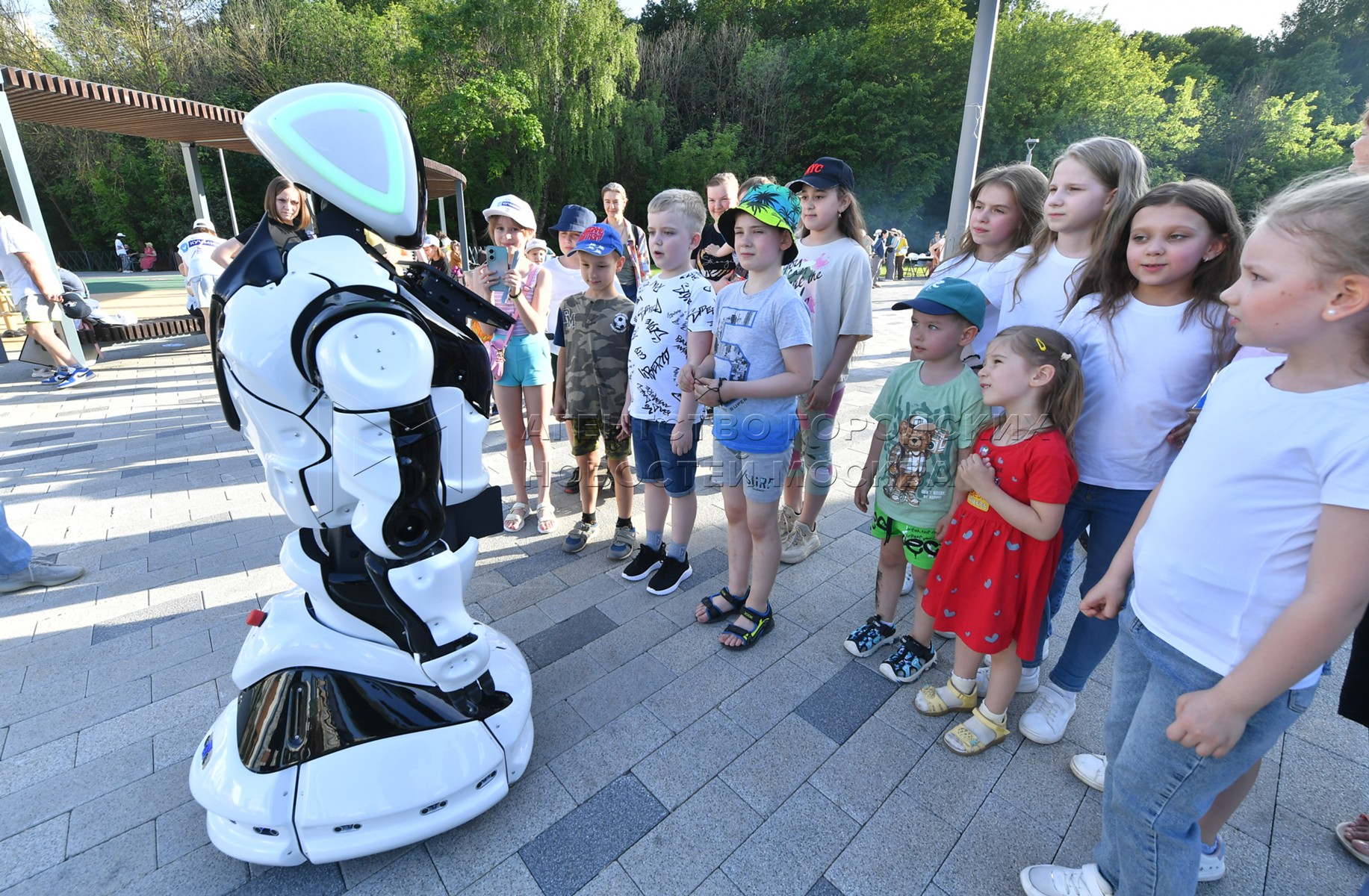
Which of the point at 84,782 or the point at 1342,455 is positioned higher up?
the point at 1342,455

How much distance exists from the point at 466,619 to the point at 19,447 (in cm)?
618

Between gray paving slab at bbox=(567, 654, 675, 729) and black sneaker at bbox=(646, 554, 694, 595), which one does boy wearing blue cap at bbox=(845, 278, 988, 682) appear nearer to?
gray paving slab at bbox=(567, 654, 675, 729)

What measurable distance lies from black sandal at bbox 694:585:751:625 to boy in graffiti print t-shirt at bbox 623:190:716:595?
31cm

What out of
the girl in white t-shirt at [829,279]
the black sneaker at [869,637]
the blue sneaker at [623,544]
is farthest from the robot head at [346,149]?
the black sneaker at [869,637]

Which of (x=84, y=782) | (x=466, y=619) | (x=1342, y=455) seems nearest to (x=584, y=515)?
(x=466, y=619)

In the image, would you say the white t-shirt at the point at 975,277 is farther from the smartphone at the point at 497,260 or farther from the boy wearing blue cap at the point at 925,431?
the smartphone at the point at 497,260

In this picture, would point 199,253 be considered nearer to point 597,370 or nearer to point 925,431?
point 597,370

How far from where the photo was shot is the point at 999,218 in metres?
2.58

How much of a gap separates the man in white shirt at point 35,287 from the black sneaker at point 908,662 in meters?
9.27

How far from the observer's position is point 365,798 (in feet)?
5.52

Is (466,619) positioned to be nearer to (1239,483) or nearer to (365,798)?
(365,798)

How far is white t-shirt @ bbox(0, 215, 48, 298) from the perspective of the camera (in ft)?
21.5

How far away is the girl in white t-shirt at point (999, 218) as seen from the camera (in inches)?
100

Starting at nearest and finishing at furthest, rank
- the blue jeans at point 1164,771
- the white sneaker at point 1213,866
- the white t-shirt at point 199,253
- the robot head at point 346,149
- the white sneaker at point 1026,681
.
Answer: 1. the blue jeans at point 1164,771
2. the robot head at point 346,149
3. the white sneaker at point 1213,866
4. the white sneaker at point 1026,681
5. the white t-shirt at point 199,253
